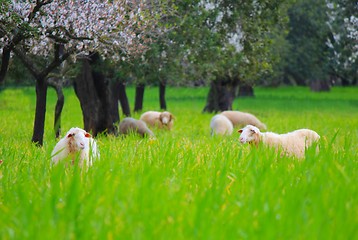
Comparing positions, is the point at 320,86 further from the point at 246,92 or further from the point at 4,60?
the point at 4,60

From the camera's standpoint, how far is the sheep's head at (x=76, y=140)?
26.0 ft

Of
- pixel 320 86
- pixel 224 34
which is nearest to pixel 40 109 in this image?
pixel 224 34

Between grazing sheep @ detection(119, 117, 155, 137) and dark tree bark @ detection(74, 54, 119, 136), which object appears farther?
dark tree bark @ detection(74, 54, 119, 136)

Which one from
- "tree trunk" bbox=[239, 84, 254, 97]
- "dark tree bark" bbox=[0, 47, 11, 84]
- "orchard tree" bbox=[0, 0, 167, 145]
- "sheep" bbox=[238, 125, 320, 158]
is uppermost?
"orchard tree" bbox=[0, 0, 167, 145]

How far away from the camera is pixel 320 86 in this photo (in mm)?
65250

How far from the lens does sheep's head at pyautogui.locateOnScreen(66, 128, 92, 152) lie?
7.94 m

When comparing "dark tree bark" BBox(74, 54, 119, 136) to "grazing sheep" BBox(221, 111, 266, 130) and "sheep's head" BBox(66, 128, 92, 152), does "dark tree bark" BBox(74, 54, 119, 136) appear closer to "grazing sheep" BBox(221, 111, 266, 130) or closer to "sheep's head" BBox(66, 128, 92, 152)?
"grazing sheep" BBox(221, 111, 266, 130)

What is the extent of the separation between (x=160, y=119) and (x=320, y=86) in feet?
159

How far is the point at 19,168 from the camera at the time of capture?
7.04m

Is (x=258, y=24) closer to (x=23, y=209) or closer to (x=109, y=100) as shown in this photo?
(x=109, y=100)

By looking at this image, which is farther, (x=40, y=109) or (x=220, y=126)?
(x=220, y=126)

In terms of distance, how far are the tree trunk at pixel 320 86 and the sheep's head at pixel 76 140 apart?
192 ft

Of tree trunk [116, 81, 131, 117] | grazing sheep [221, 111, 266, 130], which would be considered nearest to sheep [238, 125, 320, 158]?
grazing sheep [221, 111, 266, 130]

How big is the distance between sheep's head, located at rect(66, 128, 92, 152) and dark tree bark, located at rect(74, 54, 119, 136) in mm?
8332
